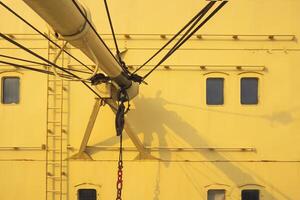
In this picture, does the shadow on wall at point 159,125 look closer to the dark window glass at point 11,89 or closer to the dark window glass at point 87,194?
the dark window glass at point 87,194

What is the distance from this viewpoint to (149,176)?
816 centimetres

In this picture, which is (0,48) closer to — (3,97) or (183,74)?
(3,97)

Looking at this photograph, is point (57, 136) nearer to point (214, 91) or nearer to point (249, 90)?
point (214, 91)

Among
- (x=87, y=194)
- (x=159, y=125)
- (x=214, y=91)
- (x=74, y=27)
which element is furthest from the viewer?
(x=214, y=91)

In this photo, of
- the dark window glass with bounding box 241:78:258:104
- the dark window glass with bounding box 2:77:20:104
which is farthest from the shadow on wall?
the dark window glass with bounding box 2:77:20:104

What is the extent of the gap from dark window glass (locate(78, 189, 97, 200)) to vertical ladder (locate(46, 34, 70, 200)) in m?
0.29

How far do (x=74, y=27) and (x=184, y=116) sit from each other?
16.5ft

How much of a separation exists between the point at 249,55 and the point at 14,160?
17.9 feet

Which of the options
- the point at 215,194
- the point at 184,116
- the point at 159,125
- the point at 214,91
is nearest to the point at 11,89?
the point at 159,125

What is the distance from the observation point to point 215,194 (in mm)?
8250

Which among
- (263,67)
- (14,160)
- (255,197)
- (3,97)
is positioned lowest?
(255,197)

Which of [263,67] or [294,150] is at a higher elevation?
[263,67]

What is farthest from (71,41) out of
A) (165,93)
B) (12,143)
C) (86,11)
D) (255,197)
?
(255,197)

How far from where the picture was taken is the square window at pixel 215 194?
8.24 m
